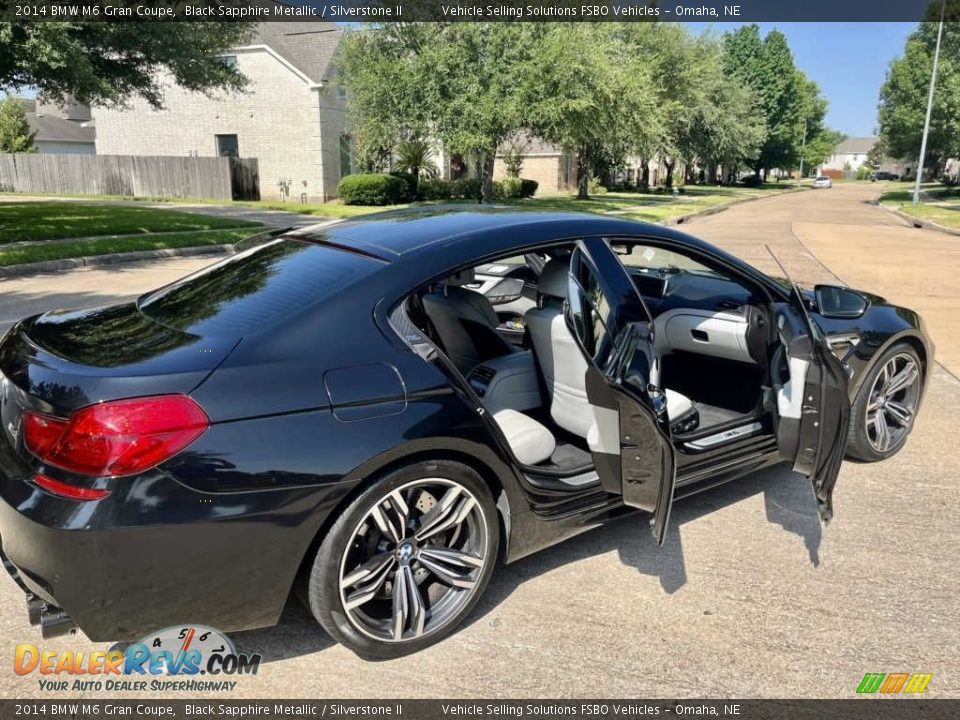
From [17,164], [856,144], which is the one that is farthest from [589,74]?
[856,144]

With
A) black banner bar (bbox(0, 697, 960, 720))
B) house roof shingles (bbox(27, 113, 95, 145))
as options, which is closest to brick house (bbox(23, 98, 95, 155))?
house roof shingles (bbox(27, 113, 95, 145))

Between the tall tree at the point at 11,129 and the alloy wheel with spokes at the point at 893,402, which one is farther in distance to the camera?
the tall tree at the point at 11,129

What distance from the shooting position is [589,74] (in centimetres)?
2288

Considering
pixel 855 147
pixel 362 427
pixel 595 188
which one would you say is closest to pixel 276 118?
pixel 595 188

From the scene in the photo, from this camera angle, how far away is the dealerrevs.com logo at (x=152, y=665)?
2.52 metres

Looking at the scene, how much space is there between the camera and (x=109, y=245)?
1364cm

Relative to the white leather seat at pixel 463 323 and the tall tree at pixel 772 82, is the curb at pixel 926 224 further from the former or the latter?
the tall tree at pixel 772 82

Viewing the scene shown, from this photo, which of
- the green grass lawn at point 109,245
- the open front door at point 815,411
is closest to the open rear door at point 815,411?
the open front door at point 815,411

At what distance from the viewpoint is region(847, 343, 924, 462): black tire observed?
4.16 metres

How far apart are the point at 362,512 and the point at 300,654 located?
685 millimetres

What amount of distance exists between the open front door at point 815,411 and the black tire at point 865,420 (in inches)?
37.2

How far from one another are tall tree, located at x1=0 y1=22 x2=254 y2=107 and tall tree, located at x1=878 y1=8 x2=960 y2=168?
110ft

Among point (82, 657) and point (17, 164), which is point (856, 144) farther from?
point (82, 657)

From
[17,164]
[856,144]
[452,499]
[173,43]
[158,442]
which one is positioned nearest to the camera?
[158,442]
